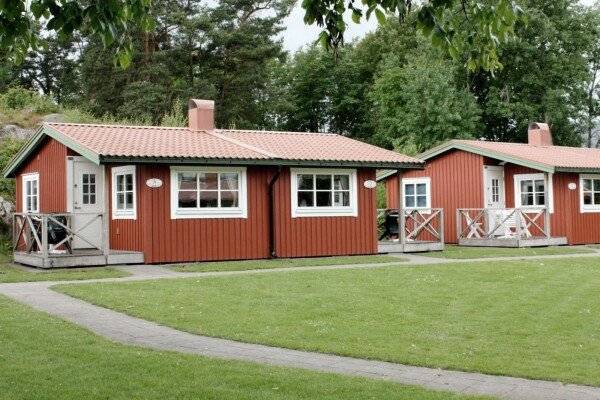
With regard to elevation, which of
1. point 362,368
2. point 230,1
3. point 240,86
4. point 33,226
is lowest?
point 362,368

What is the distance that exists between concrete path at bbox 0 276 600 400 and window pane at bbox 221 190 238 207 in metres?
7.44

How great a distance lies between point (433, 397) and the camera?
19.4ft

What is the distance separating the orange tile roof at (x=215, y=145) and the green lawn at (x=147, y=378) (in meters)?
9.18

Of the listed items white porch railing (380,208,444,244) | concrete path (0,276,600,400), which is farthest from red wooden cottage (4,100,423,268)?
concrete path (0,276,600,400)

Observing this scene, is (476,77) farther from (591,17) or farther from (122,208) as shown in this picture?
(122,208)

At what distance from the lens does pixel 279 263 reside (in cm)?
1772

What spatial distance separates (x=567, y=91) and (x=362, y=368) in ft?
146

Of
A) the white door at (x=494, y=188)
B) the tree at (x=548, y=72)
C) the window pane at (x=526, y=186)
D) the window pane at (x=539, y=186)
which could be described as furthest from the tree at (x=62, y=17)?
the tree at (x=548, y=72)

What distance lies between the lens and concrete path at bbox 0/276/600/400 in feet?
20.6

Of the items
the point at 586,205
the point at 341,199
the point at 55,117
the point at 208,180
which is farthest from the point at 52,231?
the point at 586,205

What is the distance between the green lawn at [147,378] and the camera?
6000 millimetres

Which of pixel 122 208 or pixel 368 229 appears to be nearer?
pixel 122 208

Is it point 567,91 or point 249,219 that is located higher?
point 567,91

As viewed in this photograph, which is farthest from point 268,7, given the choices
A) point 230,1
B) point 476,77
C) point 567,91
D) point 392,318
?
point 392,318
